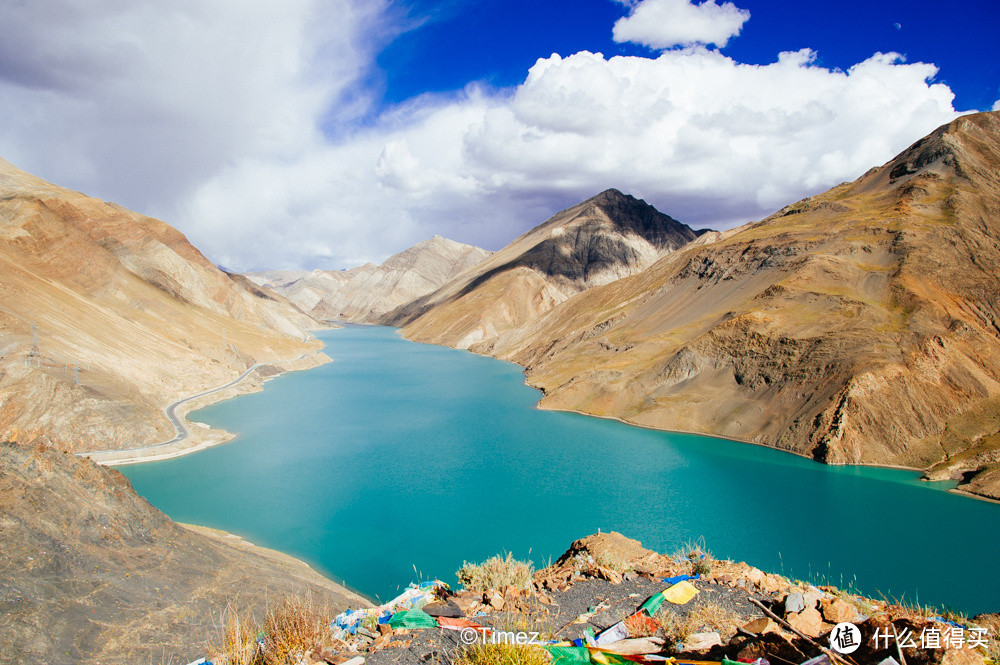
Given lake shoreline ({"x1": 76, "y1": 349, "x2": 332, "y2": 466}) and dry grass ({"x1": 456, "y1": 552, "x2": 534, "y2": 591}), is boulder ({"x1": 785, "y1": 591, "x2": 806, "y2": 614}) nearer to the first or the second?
dry grass ({"x1": 456, "y1": 552, "x2": 534, "y2": 591})

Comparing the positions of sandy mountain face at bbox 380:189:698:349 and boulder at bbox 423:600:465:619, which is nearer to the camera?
boulder at bbox 423:600:465:619

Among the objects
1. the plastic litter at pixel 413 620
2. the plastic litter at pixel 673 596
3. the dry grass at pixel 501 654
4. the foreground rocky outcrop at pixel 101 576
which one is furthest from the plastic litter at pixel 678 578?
the foreground rocky outcrop at pixel 101 576

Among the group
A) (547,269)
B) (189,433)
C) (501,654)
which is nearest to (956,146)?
(501,654)

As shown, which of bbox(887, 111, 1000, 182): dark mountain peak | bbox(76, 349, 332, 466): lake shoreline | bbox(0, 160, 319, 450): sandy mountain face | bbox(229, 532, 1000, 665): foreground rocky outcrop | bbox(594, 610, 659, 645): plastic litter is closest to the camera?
bbox(229, 532, 1000, 665): foreground rocky outcrop

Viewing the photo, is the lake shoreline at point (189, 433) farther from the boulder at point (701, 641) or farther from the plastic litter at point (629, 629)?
the boulder at point (701, 641)

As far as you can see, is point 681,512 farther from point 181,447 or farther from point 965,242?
point 965,242

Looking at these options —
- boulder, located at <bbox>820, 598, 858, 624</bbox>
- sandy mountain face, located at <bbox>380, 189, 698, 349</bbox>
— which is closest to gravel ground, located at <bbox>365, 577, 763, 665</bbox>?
boulder, located at <bbox>820, 598, 858, 624</bbox>

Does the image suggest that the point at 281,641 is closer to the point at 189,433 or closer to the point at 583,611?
the point at 583,611

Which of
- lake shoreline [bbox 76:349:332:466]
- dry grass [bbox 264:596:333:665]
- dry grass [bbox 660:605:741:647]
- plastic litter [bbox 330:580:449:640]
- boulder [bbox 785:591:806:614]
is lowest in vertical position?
dry grass [bbox 660:605:741:647]

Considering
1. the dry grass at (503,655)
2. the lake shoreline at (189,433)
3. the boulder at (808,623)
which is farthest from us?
the lake shoreline at (189,433)
